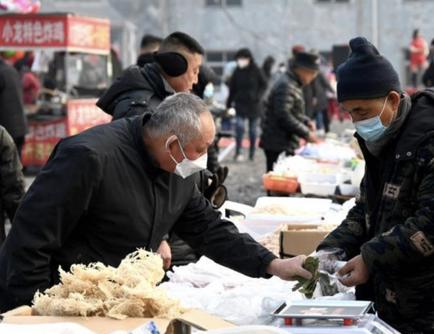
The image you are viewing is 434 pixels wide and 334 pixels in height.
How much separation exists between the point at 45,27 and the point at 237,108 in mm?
5185

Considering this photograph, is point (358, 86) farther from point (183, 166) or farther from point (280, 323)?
point (280, 323)

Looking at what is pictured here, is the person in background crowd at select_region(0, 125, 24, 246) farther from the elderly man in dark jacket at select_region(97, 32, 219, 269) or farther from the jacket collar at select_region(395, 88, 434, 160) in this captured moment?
the jacket collar at select_region(395, 88, 434, 160)

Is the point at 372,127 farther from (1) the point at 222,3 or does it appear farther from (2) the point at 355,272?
(1) the point at 222,3

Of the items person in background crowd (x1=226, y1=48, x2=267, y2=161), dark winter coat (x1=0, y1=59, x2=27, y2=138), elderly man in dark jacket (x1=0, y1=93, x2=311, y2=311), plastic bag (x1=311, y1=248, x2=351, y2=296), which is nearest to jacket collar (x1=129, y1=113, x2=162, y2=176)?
elderly man in dark jacket (x1=0, y1=93, x2=311, y2=311)

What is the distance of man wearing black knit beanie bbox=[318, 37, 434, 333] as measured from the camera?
441 centimetres

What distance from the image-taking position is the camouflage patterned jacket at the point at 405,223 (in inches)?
173

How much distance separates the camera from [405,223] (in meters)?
4.42

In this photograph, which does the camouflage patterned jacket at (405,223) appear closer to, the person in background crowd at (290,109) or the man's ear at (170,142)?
the man's ear at (170,142)

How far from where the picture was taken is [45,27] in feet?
61.2

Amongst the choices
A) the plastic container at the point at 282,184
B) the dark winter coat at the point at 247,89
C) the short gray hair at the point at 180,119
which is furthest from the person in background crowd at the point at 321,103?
the short gray hair at the point at 180,119

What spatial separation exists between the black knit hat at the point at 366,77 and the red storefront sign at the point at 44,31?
14.2m

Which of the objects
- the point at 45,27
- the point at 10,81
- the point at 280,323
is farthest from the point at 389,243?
the point at 45,27

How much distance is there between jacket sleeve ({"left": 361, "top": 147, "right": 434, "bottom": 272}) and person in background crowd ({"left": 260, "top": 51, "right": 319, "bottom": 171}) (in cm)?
803

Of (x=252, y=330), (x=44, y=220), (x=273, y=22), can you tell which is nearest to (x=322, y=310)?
(x=252, y=330)
